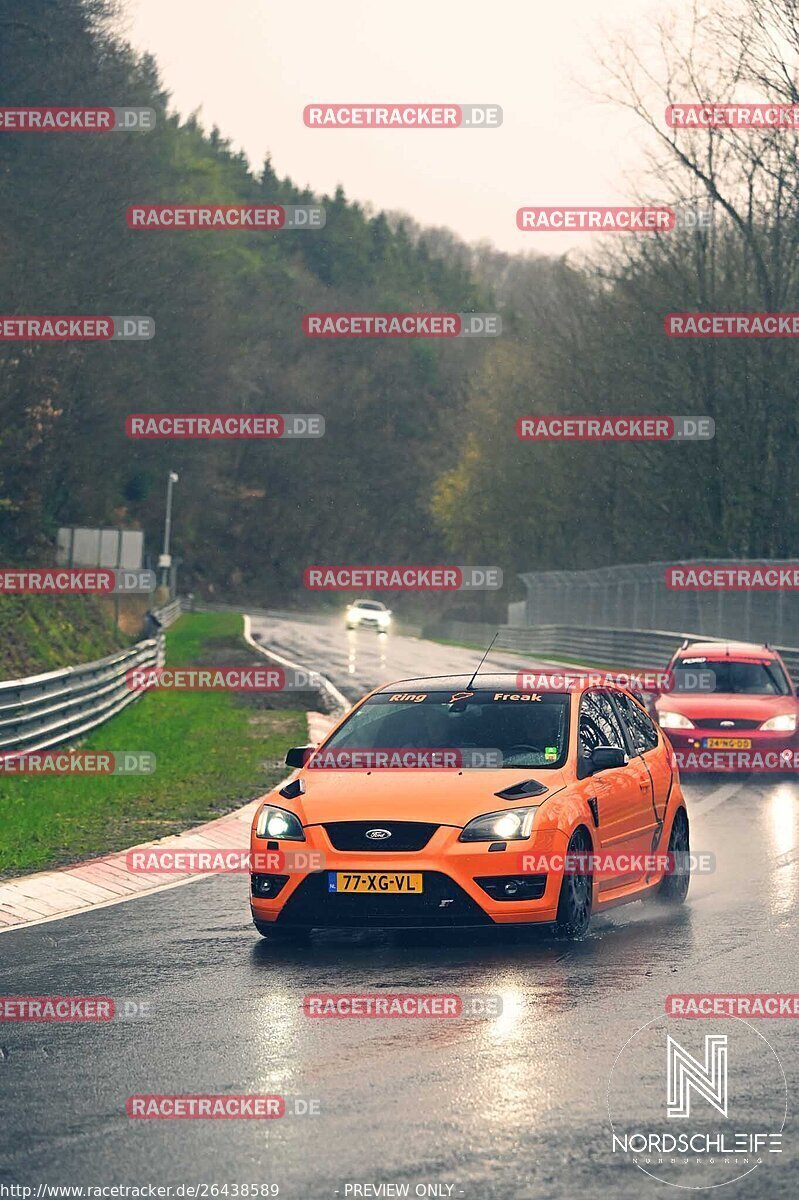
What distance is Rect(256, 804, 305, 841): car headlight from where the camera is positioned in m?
9.99

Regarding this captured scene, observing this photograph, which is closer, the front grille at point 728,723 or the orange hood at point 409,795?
the orange hood at point 409,795

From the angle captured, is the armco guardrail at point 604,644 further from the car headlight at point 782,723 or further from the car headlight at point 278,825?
the car headlight at point 278,825

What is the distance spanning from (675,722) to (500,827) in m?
11.2

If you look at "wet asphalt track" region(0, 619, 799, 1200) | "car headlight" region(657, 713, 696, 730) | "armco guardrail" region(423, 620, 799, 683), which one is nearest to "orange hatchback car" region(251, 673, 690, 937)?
"wet asphalt track" region(0, 619, 799, 1200)

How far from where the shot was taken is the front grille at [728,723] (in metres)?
20.5

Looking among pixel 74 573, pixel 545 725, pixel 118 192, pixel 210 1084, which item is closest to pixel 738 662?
pixel 545 725

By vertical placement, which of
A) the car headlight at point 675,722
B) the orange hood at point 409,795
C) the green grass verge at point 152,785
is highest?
the orange hood at point 409,795

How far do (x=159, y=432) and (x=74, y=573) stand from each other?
18.8 meters

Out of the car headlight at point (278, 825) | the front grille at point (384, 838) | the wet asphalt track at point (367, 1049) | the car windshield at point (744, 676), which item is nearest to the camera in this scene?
the wet asphalt track at point (367, 1049)

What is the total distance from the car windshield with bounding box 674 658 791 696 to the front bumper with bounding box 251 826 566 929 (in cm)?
1207

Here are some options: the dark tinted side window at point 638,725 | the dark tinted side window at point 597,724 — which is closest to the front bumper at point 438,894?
the dark tinted side window at point 597,724

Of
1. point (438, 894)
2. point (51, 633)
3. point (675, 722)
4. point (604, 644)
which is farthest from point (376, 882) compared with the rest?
point (604, 644)

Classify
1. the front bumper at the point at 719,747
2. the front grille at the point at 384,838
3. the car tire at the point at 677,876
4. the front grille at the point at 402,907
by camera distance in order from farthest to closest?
the front bumper at the point at 719,747
the car tire at the point at 677,876
the front grille at the point at 384,838
the front grille at the point at 402,907

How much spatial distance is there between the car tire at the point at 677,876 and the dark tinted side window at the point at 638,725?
0.53 metres
